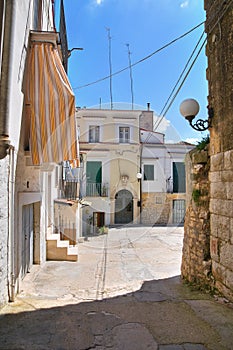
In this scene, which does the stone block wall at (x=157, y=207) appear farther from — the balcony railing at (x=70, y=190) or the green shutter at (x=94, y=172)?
the balcony railing at (x=70, y=190)

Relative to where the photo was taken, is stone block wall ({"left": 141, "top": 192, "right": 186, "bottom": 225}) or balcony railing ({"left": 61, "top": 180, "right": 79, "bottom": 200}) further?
stone block wall ({"left": 141, "top": 192, "right": 186, "bottom": 225})

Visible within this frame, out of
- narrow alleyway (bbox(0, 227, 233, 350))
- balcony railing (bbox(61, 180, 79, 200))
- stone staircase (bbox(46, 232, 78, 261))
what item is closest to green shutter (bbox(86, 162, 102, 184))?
balcony railing (bbox(61, 180, 79, 200))

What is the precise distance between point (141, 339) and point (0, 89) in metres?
4.13

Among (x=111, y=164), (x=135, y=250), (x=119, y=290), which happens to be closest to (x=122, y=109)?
(x=111, y=164)

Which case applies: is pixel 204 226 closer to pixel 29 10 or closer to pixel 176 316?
pixel 176 316

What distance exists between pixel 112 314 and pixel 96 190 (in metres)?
18.6

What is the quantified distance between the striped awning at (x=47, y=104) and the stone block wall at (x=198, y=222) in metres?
2.87

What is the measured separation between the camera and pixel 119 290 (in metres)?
6.00

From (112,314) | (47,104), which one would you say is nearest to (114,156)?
(47,104)

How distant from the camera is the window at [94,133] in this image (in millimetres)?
23562

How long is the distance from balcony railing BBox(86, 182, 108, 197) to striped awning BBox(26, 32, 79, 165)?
16.4 metres

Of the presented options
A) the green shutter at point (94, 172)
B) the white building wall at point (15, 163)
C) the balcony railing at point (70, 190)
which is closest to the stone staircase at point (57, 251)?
the white building wall at point (15, 163)

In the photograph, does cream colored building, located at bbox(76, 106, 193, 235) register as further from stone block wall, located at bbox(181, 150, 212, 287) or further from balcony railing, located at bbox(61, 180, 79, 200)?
stone block wall, located at bbox(181, 150, 212, 287)

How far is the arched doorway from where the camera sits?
23.2 m
